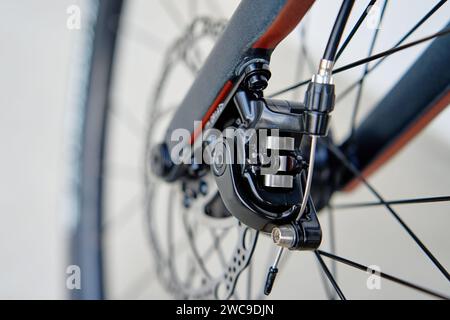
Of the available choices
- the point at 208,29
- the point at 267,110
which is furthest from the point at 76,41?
the point at 267,110

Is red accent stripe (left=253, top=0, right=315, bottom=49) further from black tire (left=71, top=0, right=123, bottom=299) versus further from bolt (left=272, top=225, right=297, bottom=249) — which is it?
black tire (left=71, top=0, right=123, bottom=299)

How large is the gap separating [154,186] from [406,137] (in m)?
0.33

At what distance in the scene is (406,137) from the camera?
1.74ft

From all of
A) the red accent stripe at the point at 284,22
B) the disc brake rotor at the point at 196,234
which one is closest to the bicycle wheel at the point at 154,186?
the disc brake rotor at the point at 196,234

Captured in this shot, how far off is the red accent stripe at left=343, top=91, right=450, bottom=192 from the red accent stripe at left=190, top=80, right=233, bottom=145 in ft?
0.59

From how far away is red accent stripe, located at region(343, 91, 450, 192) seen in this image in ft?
1.61

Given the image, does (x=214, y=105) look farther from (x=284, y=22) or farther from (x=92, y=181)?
(x=92, y=181)

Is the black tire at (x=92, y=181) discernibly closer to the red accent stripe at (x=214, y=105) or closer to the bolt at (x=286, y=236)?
the red accent stripe at (x=214, y=105)

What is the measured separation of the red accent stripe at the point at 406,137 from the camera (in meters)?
0.49

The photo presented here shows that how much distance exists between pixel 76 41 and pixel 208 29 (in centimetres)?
38

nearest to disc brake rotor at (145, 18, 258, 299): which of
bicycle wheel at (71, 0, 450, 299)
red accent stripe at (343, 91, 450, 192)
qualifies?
bicycle wheel at (71, 0, 450, 299)

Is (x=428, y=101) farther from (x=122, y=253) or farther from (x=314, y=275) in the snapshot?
(x=122, y=253)

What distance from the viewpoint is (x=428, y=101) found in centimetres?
49

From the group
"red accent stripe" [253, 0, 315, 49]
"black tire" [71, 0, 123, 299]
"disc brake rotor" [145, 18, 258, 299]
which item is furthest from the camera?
"black tire" [71, 0, 123, 299]
